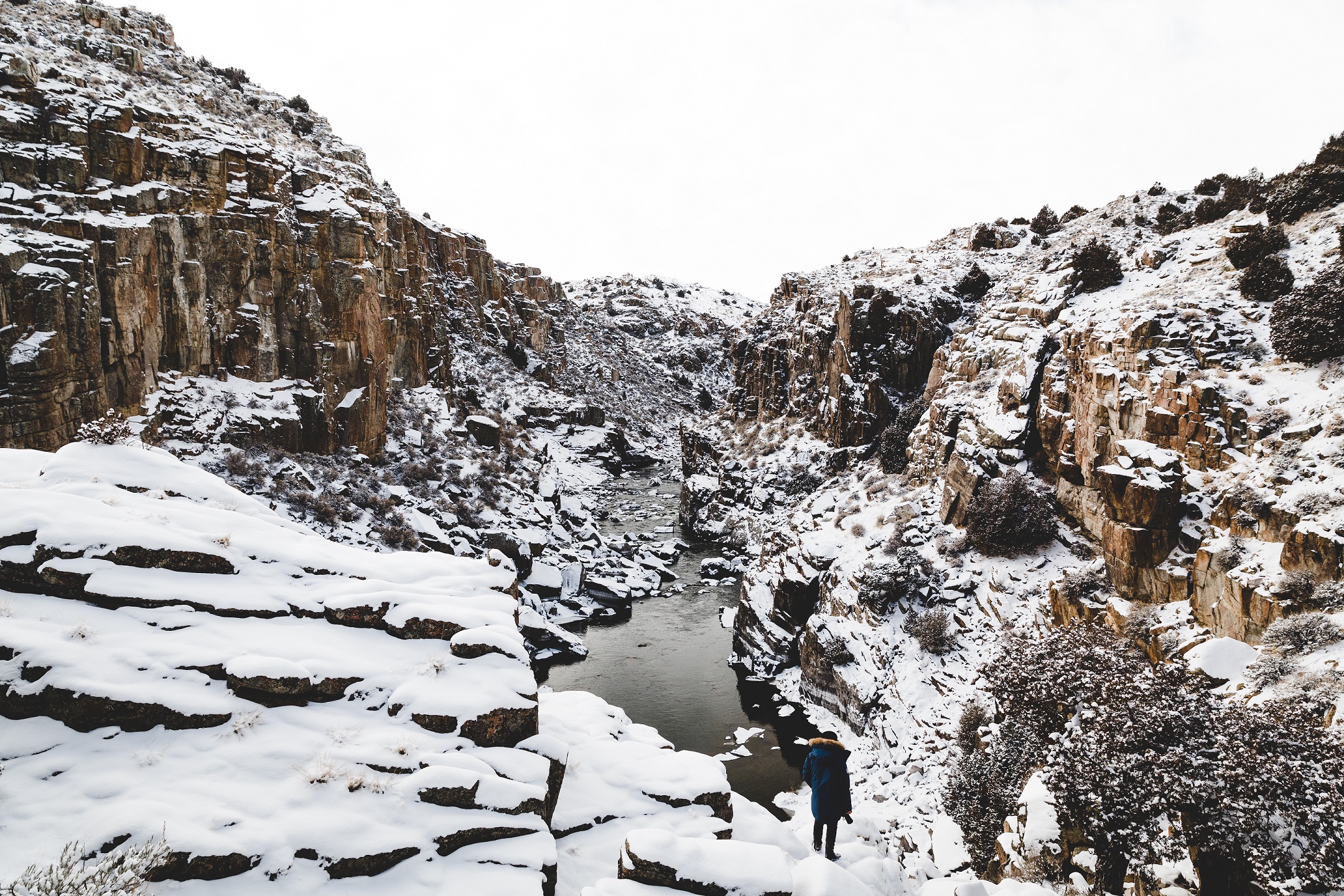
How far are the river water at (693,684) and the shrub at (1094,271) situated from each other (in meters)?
21.6

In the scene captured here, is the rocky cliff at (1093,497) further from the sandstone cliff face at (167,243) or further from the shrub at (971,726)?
the sandstone cliff face at (167,243)

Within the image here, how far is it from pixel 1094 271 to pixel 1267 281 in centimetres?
764

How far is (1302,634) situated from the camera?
33.0 ft

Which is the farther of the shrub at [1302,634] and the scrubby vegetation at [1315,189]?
the scrubby vegetation at [1315,189]

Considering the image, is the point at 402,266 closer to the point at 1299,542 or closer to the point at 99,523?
the point at 99,523

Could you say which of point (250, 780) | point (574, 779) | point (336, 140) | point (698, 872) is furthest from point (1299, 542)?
point (336, 140)

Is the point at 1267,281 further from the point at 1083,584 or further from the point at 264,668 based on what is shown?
the point at 264,668

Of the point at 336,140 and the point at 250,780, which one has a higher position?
the point at 336,140

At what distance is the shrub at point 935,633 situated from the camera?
18438 millimetres

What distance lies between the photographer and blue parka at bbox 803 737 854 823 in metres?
8.47

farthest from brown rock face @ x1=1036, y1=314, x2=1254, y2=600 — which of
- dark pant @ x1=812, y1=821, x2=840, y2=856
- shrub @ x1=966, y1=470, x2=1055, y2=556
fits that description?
dark pant @ x1=812, y1=821, x2=840, y2=856

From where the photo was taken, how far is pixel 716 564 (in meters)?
37.8

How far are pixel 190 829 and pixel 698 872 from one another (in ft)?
16.5

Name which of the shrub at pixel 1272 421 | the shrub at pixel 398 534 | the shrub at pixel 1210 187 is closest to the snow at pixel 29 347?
the shrub at pixel 398 534
